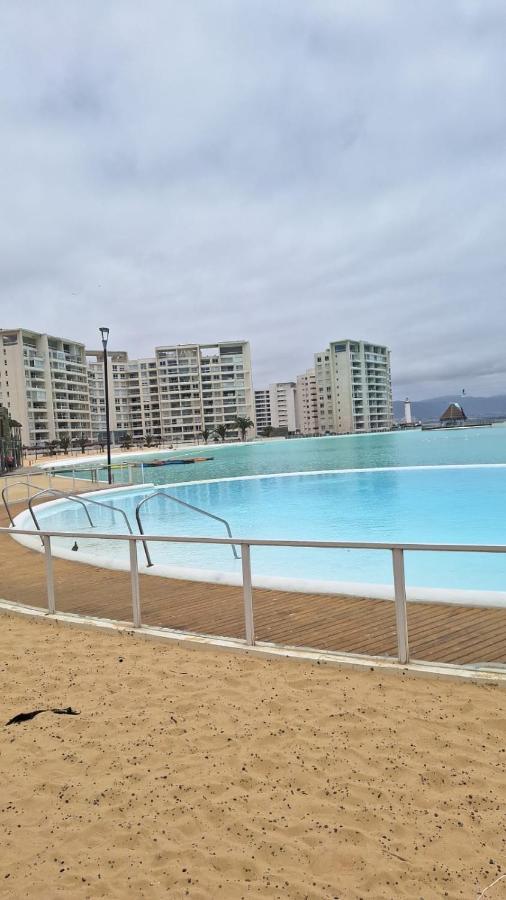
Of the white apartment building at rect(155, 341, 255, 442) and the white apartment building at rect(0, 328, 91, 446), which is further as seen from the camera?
the white apartment building at rect(155, 341, 255, 442)

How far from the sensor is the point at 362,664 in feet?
14.8

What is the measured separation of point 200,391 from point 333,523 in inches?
4715

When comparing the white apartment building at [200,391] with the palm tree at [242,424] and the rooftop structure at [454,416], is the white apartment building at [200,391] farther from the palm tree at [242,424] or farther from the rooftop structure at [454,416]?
the rooftop structure at [454,416]

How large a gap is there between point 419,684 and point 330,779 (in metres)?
1.30

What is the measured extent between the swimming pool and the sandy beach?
2.76 ft

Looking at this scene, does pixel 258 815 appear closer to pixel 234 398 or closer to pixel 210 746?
pixel 210 746

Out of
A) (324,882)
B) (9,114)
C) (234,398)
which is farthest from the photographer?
(234,398)

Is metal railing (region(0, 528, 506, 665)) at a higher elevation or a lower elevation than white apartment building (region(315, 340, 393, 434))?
lower

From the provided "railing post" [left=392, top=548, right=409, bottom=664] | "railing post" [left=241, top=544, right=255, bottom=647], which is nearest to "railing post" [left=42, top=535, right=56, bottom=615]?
"railing post" [left=241, top=544, right=255, bottom=647]

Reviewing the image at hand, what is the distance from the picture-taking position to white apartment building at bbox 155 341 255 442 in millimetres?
134250

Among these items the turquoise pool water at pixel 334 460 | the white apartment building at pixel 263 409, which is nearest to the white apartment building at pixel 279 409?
the white apartment building at pixel 263 409

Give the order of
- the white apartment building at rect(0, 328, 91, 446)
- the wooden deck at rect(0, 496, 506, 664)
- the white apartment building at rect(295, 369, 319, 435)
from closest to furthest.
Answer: the wooden deck at rect(0, 496, 506, 664) < the white apartment building at rect(0, 328, 91, 446) < the white apartment building at rect(295, 369, 319, 435)

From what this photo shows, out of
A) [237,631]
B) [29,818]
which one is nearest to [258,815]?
[29,818]

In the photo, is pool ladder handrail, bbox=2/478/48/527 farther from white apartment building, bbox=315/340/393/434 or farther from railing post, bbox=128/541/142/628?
white apartment building, bbox=315/340/393/434
